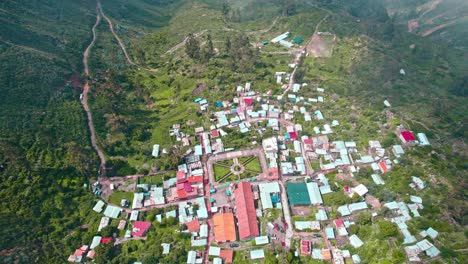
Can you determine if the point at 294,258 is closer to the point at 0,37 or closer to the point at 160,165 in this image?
the point at 160,165

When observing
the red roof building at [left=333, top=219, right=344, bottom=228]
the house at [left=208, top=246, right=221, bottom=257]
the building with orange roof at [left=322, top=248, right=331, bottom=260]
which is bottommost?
the building with orange roof at [left=322, top=248, right=331, bottom=260]

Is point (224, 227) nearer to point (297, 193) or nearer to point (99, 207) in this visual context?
point (297, 193)

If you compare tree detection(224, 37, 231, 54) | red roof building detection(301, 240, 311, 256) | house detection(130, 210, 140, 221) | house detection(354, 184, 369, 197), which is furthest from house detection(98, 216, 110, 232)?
tree detection(224, 37, 231, 54)

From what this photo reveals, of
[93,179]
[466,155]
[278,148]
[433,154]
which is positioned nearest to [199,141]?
[278,148]

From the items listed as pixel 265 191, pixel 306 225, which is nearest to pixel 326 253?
pixel 306 225

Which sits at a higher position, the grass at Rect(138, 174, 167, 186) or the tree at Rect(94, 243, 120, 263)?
the grass at Rect(138, 174, 167, 186)

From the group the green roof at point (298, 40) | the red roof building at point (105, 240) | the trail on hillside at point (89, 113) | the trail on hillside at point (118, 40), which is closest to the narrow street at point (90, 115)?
the trail on hillside at point (89, 113)

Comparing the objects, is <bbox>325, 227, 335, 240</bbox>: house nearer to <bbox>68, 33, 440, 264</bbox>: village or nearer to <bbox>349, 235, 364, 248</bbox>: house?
<bbox>68, 33, 440, 264</bbox>: village
